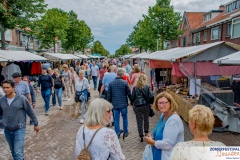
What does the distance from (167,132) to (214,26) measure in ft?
80.5

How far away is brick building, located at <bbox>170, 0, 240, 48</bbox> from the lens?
60.8 ft

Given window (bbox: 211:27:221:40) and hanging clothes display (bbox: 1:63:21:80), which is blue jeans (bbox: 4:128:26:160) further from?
window (bbox: 211:27:221:40)

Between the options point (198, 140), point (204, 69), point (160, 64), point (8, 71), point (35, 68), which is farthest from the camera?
point (35, 68)

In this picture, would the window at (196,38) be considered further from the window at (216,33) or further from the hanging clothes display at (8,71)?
the hanging clothes display at (8,71)

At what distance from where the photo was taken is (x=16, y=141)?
3.49 meters

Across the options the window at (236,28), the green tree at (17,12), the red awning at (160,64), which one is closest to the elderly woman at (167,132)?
the red awning at (160,64)

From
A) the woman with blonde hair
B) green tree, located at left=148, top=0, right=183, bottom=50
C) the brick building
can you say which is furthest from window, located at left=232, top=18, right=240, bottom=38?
the woman with blonde hair

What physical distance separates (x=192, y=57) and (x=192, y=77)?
1.94 ft

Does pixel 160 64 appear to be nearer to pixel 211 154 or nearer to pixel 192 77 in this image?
pixel 192 77

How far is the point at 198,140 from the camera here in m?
1.77

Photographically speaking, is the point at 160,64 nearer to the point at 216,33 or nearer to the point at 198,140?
the point at 198,140

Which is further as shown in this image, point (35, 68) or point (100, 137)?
point (35, 68)

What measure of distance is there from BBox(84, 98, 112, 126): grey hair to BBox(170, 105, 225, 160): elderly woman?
0.79m

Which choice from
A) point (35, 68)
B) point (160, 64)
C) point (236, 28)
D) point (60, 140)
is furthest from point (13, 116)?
point (236, 28)
